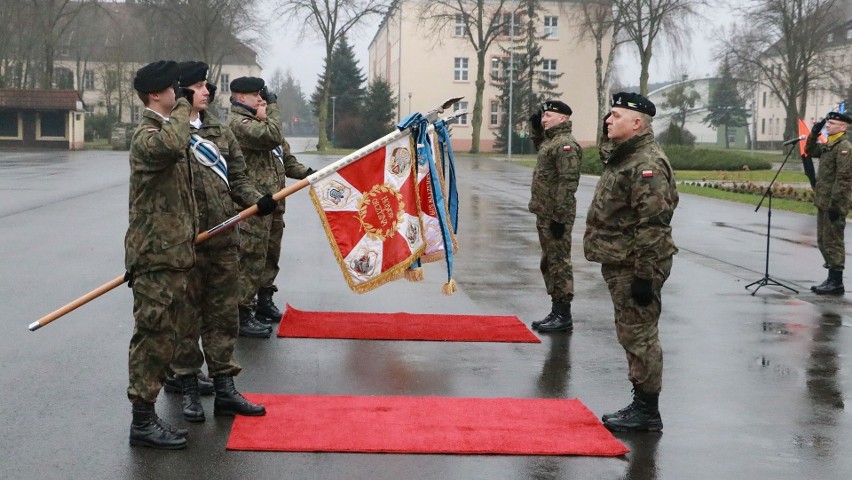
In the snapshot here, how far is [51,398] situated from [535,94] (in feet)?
232

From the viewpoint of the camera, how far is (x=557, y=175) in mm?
9172

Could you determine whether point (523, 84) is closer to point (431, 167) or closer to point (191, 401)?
point (431, 167)

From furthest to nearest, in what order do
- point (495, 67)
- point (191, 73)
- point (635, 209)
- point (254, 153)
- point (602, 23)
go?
point (495, 67) < point (602, 23) < point (254, 153) < point (635, 209) < point (191, 73)

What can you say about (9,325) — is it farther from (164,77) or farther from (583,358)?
(583,358)

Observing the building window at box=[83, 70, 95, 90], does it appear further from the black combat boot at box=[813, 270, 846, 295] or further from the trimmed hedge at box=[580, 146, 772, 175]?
the black combat boot at box=[813, 270, 846, 295]

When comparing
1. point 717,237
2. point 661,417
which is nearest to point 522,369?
point 661,417

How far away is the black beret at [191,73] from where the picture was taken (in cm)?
593

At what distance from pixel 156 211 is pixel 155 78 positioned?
0.76 meters

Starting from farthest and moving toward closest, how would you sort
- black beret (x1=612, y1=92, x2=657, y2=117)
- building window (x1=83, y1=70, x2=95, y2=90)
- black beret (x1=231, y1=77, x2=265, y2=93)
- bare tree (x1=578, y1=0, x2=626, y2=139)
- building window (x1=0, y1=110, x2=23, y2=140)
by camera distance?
building window (x1=83, y1=70, x2=95, y2=90)
building window (x1=0, y1=110, x2=23, y2=140)
bare tree (x1=578, y1=0, x2=626, y2=139)
black beret (x1=231, y1=77, x2=265, y2=93)
black beret (x1=612, y1=92, x2=657, y2=117)

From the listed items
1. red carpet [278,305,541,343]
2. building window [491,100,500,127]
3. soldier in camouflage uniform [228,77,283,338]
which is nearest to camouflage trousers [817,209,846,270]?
red carpet [278,305,541,343]

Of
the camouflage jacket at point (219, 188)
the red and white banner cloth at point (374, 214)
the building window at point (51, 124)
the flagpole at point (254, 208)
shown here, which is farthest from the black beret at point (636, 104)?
the building window at point (51, 124)

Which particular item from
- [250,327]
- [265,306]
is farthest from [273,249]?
[250,327]

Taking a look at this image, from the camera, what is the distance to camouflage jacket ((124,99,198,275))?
18.0ft

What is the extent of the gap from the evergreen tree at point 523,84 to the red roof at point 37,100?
1230 inches
